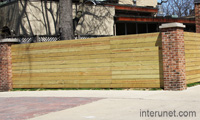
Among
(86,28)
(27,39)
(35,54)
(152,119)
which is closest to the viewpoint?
(152,119)

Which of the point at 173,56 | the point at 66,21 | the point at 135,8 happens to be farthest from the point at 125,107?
the point at 135,8

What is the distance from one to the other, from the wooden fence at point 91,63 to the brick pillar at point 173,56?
1.06ft

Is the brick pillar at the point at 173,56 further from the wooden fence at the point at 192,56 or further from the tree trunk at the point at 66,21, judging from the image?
the tree trunk at the point at 66,21

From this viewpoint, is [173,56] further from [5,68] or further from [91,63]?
[5,68]

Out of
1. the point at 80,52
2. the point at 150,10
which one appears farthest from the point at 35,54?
the point at 150,10

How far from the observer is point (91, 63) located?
1325cm

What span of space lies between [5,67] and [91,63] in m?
4.75

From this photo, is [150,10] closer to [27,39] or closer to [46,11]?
[46,11]

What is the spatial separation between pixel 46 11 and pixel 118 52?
34.7 ft

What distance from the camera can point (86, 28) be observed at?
23.9 m

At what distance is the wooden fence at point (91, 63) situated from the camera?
39.7 feet

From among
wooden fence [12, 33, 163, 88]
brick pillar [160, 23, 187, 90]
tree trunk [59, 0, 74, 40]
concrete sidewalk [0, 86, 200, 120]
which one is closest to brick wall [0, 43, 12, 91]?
wooden fence [12, 33, 163, 88]

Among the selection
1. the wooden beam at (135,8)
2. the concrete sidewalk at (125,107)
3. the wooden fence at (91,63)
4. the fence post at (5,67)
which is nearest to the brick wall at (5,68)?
the fence post at (5,67)

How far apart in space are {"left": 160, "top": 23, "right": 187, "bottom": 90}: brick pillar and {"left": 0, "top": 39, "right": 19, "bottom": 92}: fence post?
25.6ft
